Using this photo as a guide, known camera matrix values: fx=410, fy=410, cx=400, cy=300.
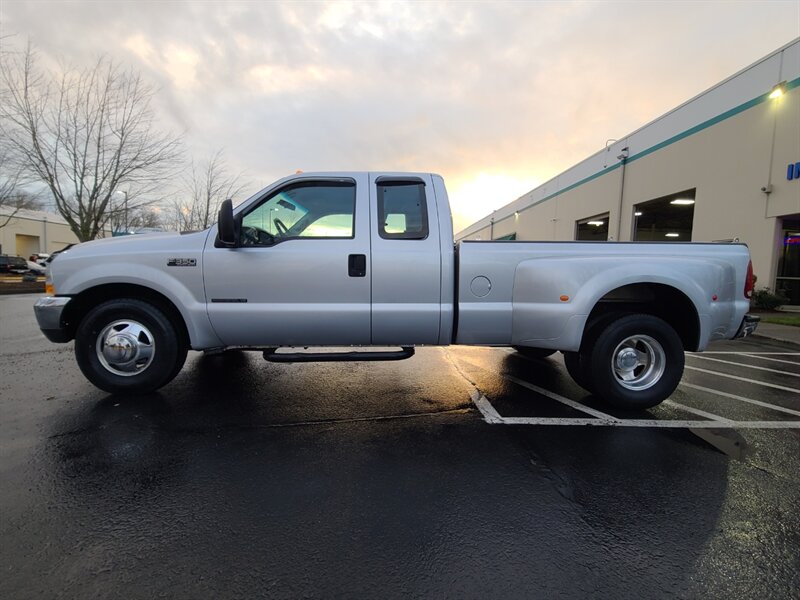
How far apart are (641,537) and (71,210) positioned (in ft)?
82.7

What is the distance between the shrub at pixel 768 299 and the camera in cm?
1295

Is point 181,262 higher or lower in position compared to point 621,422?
higher

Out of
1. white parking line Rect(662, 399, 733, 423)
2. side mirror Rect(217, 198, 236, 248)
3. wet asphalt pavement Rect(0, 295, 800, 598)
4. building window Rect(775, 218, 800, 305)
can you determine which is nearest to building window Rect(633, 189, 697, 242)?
building window Rect(775, 218, 800, 305)

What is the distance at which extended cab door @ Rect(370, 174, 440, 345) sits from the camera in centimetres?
397

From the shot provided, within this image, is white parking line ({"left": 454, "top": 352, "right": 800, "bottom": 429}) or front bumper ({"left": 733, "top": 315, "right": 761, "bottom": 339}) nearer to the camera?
white parking line ({"left": 454, "top": 352, "right": 800, "bottom": 429})

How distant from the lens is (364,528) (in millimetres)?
2264

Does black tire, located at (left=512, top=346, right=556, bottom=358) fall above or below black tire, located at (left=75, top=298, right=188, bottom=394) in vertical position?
below

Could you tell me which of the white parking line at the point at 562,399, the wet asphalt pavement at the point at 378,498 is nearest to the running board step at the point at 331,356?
the wet asphalt pavement at the point at 378,498

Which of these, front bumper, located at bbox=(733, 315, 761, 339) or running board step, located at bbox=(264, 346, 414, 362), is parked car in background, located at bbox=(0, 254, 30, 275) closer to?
running board step, located at bbox=(264, 346, 414, 362)

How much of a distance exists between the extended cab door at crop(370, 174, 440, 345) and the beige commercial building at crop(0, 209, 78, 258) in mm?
61031

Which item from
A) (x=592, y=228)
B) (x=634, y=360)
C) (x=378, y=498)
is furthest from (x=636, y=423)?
(x=592, y=228)

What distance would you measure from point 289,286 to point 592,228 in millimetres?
28030

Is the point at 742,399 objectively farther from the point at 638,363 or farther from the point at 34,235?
the point at 34,235

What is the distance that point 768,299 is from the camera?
1297cm
